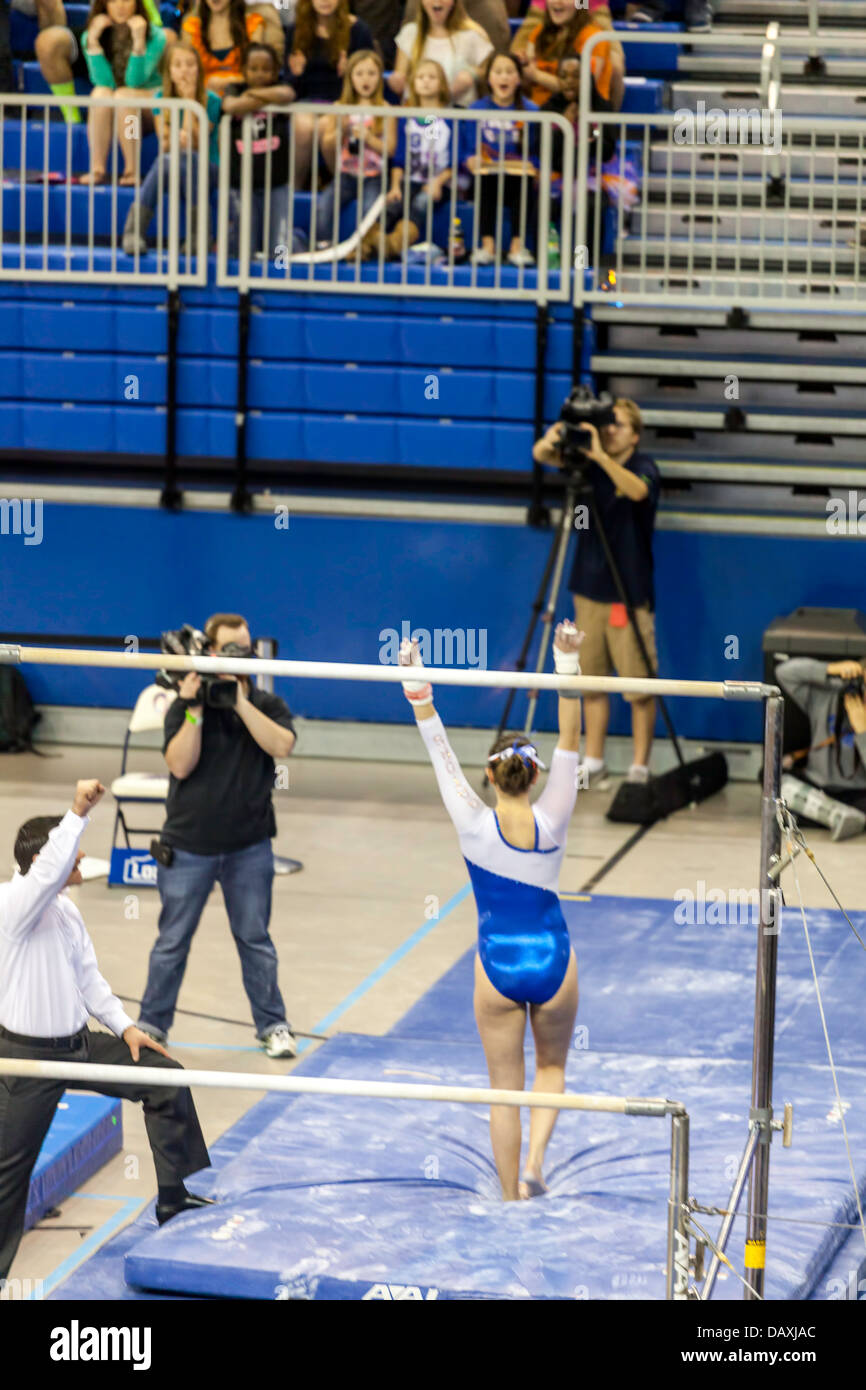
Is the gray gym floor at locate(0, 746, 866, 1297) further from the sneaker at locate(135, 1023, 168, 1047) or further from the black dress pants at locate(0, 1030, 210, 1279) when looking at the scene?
the black dress pants at locate(0, 1030, 210, 1279)

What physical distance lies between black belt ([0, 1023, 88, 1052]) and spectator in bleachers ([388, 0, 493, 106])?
28.7ft

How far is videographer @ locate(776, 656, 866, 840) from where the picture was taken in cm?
1100

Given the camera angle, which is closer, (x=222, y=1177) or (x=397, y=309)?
(x=222, y=1177)

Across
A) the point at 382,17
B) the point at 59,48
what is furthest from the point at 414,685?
the point at 382,17

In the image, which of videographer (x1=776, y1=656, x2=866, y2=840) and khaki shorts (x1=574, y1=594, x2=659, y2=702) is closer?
videographer (x1=776, y1=656, x2=866, y2=840)

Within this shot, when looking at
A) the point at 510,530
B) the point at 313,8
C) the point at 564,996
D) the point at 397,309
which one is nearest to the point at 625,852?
the point at 510,530

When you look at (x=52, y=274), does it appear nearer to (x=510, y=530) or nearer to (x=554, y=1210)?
(x=510, y=530)

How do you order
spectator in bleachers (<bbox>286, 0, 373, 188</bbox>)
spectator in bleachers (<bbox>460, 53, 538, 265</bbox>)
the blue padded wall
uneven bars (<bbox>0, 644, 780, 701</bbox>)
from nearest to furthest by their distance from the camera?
uneven bars (<bbox>0, 644, 780, 701</bbox>)
spectator in bleachers (<bbox>460, 53, 538, 265</bbox>)
the blue padded wall
spectator in bleachers (<bbox>286, 0, 373, 188</bbox>)

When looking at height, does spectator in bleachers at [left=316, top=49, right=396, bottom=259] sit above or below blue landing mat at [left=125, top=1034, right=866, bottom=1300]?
above

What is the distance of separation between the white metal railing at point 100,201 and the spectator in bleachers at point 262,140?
0.30 meters

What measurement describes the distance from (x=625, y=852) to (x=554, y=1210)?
4.87 meters

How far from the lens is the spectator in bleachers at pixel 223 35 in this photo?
43.3 feet

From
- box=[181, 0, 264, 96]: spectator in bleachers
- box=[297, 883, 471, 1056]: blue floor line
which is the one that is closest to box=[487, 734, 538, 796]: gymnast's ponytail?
box=[297, 883, 471, 1056]: blue floor line
